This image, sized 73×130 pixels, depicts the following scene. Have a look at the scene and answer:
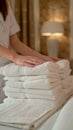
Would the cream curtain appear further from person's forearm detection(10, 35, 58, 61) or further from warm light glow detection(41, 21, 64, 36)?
person's forearm detection(10, 35, 58, 61)

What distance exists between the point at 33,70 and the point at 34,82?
0.04m

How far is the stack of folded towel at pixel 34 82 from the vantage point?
2.68ft

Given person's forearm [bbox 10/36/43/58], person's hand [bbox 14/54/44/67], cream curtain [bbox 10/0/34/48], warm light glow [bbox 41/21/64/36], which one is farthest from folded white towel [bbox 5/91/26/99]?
cream curtain [bbox 10/0/34/48]

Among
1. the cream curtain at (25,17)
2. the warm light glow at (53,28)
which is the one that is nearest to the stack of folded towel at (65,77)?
the warm light glow at (53,28)

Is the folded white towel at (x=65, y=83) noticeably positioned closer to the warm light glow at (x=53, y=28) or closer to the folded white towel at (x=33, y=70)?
the folded white towel at (x=33, y=70)

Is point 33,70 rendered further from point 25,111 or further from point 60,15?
point 60,15

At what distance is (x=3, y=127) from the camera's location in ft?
2.25

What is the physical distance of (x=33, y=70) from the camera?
83 cm

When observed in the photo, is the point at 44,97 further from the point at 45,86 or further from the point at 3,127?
the point at 3,127

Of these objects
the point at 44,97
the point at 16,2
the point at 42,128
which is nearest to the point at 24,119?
the point at 42,128

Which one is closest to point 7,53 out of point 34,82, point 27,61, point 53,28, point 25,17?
point 27,61

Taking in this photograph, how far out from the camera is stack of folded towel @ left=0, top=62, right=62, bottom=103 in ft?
2.68

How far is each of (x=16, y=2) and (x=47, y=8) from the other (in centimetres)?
58

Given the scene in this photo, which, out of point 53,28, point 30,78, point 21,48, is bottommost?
point 53,28
